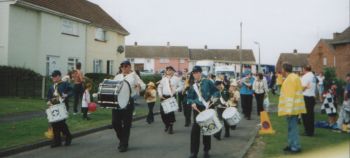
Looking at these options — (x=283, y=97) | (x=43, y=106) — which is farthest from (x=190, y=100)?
(x=43, y=106)

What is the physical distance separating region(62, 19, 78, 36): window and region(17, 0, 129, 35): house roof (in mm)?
610

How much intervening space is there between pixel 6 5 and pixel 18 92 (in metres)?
5.70

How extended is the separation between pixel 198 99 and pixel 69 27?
24.0 meters

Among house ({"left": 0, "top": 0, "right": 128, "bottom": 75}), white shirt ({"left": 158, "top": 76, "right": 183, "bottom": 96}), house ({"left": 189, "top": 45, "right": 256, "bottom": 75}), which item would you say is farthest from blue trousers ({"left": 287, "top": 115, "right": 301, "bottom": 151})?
house ({"left": 189, "top": 45, "right": 256, "bottom": 75})

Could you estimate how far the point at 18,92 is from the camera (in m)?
22.0

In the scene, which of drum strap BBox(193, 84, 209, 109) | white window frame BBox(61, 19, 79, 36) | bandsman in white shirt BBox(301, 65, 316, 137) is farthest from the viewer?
white window frame BBox(61, 19, 79, 36)

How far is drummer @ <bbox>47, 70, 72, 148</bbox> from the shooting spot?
393 inches

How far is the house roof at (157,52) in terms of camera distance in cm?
8712

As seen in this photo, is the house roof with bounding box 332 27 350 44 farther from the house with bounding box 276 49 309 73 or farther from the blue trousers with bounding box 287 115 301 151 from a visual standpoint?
the house with bounding box 276 49 309 73

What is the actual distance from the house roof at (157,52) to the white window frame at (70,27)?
5549 cm

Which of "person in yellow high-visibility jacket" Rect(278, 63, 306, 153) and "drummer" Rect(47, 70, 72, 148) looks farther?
"drummer" Rect(47, 70, 72, 148)

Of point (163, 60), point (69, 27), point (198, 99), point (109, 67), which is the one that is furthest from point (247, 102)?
point (163, 60)

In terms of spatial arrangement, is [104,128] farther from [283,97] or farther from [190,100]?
[283,97]

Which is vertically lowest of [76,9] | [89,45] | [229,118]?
[229,118]
